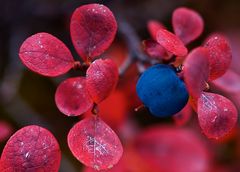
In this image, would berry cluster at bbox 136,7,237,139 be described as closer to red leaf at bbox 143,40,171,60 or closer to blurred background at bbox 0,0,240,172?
red leaf at bbox 143,40,171,60

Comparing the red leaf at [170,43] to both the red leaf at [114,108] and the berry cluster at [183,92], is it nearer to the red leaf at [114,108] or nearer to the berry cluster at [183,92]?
the berry cluster at [183,92]

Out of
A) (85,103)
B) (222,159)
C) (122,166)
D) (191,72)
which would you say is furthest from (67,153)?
(191,72)

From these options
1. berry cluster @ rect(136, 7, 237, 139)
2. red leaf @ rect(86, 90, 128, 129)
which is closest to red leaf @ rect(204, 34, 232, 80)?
berry cluster @ rect(136, 7, 237, 139)

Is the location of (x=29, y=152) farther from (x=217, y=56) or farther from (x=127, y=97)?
(x=127, y=97)

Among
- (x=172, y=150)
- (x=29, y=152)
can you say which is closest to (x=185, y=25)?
(x=29, y=152)

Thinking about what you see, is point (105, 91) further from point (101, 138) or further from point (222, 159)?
point (222, 159)

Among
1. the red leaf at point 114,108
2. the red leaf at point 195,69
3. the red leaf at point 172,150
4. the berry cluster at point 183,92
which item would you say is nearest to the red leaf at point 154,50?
the berry cluster at point 183,92

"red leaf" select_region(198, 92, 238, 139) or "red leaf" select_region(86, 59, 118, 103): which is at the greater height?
"red leaf" select_region(86, 59, 118, 103)
